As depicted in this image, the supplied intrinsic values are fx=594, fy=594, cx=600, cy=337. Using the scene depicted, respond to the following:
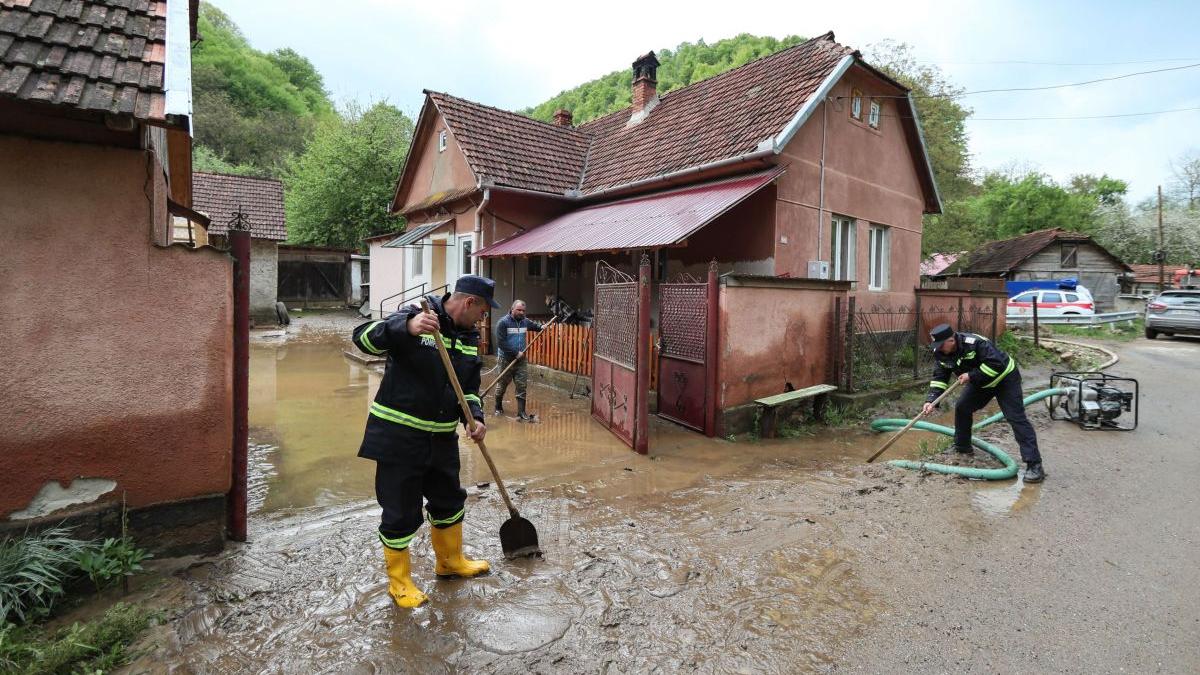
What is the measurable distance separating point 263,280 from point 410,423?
1809cm

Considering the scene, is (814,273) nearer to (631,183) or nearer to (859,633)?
(631,183)

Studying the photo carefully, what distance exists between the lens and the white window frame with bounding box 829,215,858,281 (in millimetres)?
11539

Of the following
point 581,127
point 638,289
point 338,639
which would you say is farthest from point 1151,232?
point 338,639

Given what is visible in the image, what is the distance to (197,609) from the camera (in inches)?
127

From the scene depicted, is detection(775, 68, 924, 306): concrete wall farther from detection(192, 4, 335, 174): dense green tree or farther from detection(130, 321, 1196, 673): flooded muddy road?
detection(192, 4, 335, 174): dense green tree

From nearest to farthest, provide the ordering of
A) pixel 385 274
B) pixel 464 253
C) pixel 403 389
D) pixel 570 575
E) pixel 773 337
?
pixel 403 389 < pixel 570 575 < pixel 773 337 < pixel 464 253 < pixel 385 274

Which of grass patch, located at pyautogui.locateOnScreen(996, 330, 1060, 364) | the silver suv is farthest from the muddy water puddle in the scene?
the silver suv

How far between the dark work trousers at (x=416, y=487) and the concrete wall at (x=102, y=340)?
129cm

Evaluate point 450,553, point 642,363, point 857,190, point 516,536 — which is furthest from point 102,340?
point 857,190

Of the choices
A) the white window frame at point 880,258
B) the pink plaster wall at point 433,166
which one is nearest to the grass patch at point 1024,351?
the white window frame at point 880,258

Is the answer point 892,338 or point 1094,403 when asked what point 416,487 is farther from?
point 892,338

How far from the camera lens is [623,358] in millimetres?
7133

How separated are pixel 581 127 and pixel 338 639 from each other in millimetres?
16077

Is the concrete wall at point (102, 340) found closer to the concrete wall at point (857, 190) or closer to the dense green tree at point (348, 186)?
the concrete wall at point (857, 190)
